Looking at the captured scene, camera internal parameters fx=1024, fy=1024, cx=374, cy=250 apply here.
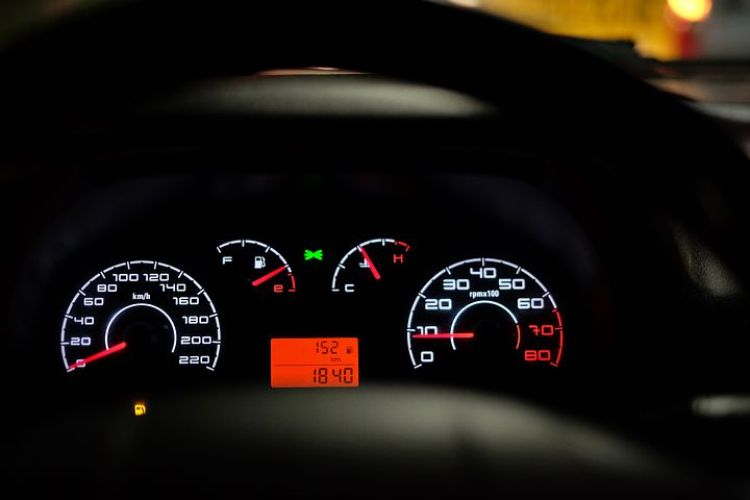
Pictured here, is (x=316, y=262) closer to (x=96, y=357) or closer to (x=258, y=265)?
(x=258, y=265)

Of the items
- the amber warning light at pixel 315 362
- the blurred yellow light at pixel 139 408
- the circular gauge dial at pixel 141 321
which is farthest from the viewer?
the circular gauge dial at pixel 141 321

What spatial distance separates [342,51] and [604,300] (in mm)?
1612

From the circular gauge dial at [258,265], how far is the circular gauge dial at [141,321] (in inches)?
4.8

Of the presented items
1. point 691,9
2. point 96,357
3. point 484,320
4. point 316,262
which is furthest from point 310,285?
point 691,9

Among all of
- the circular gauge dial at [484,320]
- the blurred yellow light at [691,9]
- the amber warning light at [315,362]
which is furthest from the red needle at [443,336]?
the blurred yellow light at [691,9]

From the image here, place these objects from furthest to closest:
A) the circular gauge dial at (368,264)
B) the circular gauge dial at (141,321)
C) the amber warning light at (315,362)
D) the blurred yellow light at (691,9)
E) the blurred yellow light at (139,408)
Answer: the blurred yellow light at (691,9) < the circular gauge dial at (368,264) < the circular gauge dial at (141,321) < the amber warning light at (315,362) < the blurred yellow light at (139,408)

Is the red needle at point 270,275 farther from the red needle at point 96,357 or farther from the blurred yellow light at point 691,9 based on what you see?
the blurred yellow light at point 691,9

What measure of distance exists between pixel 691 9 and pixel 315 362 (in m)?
1.78

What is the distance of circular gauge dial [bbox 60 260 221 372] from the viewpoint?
2895 millimetres

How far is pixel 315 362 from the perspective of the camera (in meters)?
2.82

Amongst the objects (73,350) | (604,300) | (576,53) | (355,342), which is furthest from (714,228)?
(73,350)

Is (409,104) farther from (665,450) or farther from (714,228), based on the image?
(714,228)

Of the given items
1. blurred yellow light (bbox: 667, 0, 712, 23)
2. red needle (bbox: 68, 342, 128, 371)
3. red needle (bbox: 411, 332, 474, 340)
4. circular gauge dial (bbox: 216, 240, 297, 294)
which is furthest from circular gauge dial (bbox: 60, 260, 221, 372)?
blurred yellow light (bbox: 667, 0, 712, 23)

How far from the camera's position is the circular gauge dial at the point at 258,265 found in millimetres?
3018
